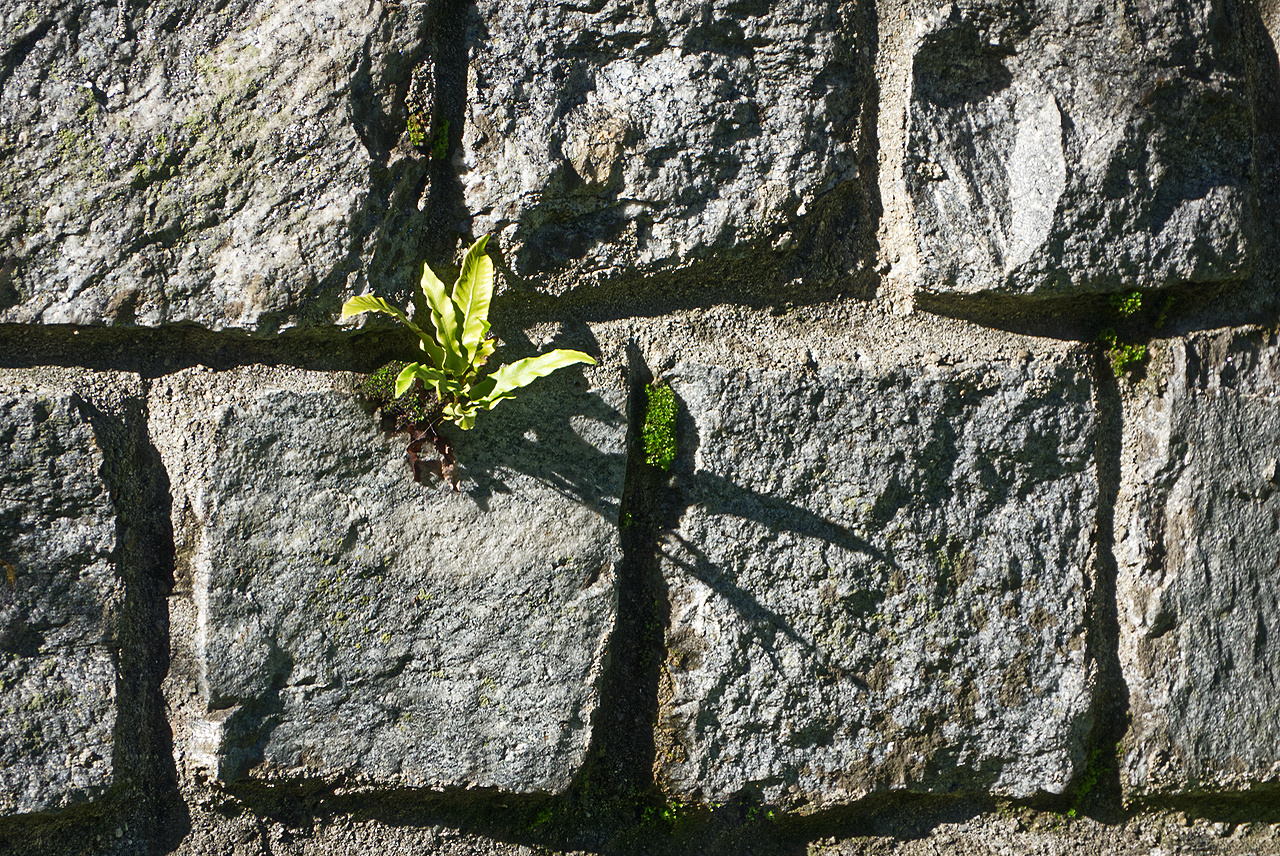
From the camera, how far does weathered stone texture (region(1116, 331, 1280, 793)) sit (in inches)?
70.9

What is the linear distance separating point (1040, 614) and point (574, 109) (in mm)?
1244

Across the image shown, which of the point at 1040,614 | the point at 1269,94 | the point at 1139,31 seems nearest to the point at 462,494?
the point at 1040,614

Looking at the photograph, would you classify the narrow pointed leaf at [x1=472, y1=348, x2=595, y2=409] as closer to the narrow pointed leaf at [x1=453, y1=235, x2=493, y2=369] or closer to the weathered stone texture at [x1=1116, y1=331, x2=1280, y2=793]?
the narrow pointed leaf at [x1=453, y1=235, x2=493, y2=369]

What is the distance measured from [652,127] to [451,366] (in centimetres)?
53

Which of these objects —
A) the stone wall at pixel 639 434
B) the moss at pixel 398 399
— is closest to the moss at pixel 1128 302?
the stone wall at pixel 639 434

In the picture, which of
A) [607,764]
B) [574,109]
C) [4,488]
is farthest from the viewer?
[607,764]

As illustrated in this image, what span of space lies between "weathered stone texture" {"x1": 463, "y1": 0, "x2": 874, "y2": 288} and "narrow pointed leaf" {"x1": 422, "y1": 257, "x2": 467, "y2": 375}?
144 millimetres

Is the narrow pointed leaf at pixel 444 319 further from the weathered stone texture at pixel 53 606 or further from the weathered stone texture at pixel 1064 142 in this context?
the weathered stone texture at pixel 1064 142

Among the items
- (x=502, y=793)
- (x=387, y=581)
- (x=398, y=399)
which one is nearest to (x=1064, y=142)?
(x=398, y=399)

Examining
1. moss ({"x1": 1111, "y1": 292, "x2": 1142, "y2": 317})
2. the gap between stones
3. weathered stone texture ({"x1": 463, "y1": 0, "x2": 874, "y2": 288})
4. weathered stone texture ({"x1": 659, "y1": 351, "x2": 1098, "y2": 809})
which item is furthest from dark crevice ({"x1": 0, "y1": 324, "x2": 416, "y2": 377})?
moss ({"x1": 1111, "y1": 292, "x2": 1142, "y2": 317})

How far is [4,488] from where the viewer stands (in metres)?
1.49

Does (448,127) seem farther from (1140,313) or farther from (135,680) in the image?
(1140,313)

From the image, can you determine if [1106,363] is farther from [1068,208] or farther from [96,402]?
[96,402]

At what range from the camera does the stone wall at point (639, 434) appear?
1.53 metres
